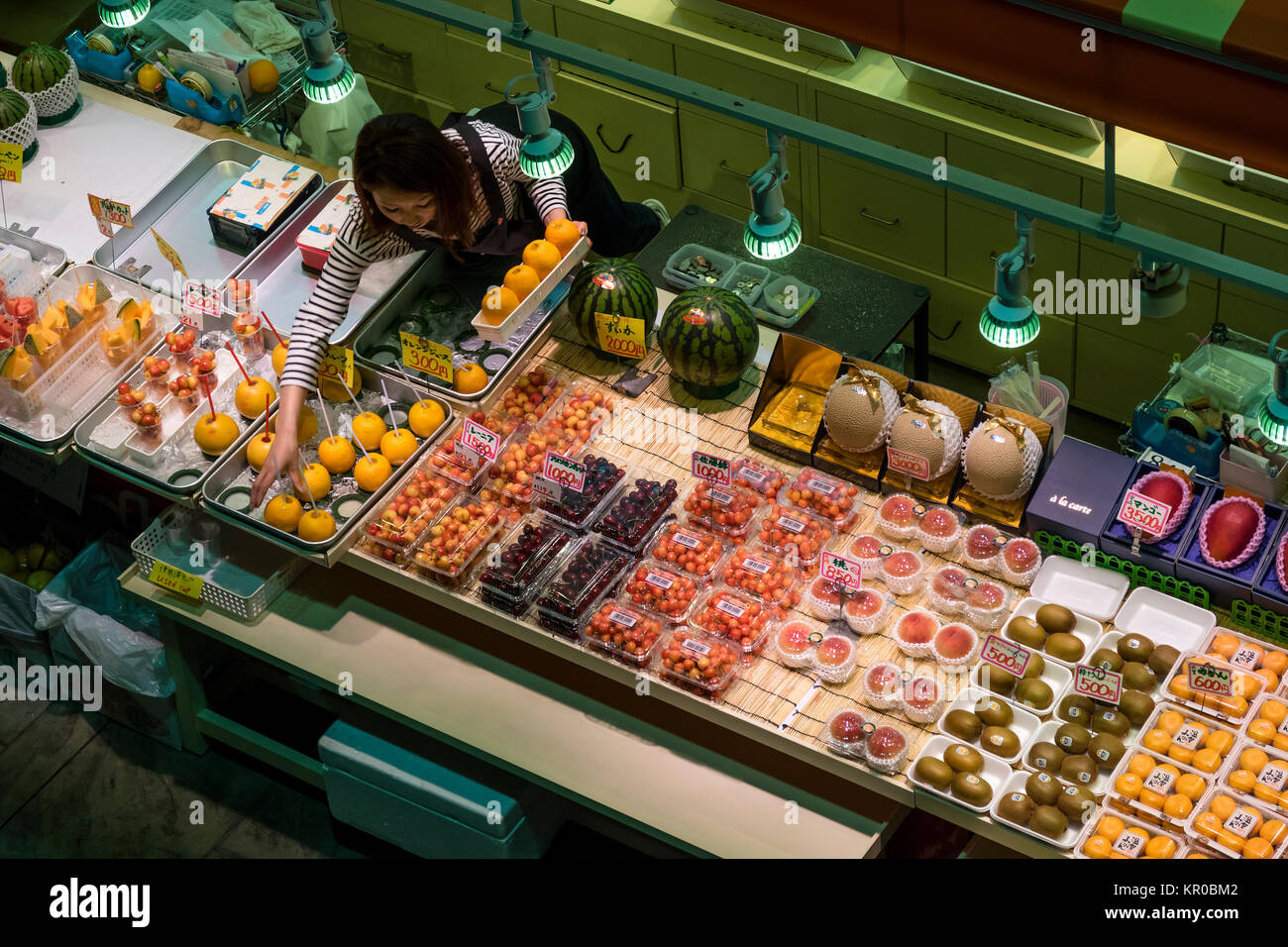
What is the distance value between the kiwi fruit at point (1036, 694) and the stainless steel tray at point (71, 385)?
9.64 ft

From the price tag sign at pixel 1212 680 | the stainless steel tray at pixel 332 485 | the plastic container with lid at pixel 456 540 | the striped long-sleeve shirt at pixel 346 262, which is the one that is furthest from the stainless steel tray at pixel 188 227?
the price tag sign at pixel 1212 680

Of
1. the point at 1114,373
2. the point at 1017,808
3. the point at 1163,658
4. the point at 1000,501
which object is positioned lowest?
the point at 1114,373

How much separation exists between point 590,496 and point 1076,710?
1.46m

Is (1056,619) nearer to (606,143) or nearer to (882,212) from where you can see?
(882,212)

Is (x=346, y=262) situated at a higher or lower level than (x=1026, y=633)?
higher

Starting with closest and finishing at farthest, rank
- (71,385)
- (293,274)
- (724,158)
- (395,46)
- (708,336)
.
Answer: (708,336) < (71,385) < (293,274) < (724,158) < (395,46)

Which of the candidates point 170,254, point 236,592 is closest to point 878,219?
point 170,254

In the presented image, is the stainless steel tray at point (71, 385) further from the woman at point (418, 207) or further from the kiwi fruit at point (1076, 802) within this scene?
the kiwi fruit at point (1076, 802)

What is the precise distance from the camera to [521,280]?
4875 mm

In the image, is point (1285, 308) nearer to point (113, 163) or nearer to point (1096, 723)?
point (1096, 723)

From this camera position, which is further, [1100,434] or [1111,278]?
[1100,434]
